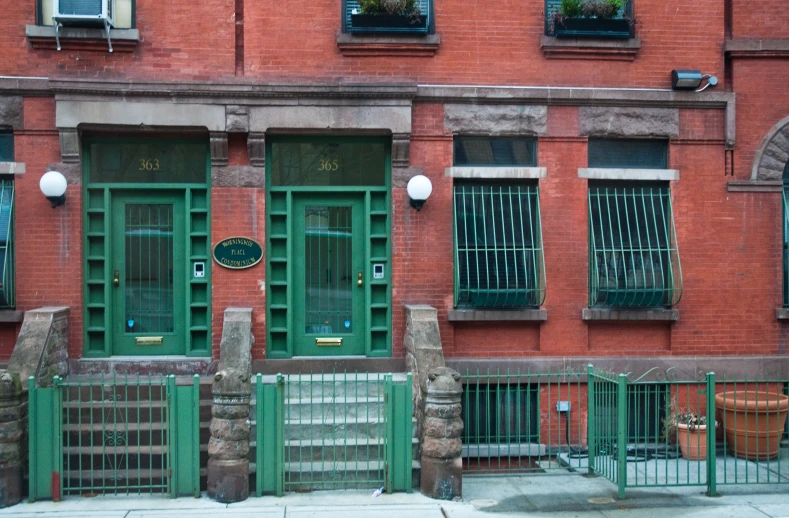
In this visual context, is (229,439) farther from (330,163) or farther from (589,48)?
(589,48)

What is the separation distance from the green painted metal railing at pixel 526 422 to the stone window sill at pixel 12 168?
245 inches

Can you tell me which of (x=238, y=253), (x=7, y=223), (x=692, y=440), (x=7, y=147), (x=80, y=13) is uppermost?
(x=80, y=13)

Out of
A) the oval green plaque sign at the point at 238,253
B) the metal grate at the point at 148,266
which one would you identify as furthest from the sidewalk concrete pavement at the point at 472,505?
the oval green plaque sign at the point at 238,253

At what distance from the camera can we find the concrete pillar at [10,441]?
767 cm

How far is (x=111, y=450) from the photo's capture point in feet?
27.6

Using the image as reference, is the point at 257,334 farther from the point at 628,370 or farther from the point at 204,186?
the point at 628,370

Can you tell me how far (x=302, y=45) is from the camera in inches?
399

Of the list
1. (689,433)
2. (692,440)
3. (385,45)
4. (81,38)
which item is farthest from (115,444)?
(692,440)

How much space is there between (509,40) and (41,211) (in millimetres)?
6479

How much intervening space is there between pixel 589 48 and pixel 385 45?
2.74m

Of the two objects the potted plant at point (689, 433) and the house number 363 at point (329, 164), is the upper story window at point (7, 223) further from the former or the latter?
the potted plant at point (689, 433)

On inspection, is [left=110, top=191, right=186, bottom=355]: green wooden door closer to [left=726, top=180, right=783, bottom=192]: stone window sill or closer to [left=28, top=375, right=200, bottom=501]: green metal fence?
[left=28, top=375, right=200, bottom=501]: green metal fence

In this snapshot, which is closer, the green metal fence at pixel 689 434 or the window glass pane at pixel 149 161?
the green metal fence at pixel 689 434

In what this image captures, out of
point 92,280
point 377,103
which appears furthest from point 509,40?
point 92,280
